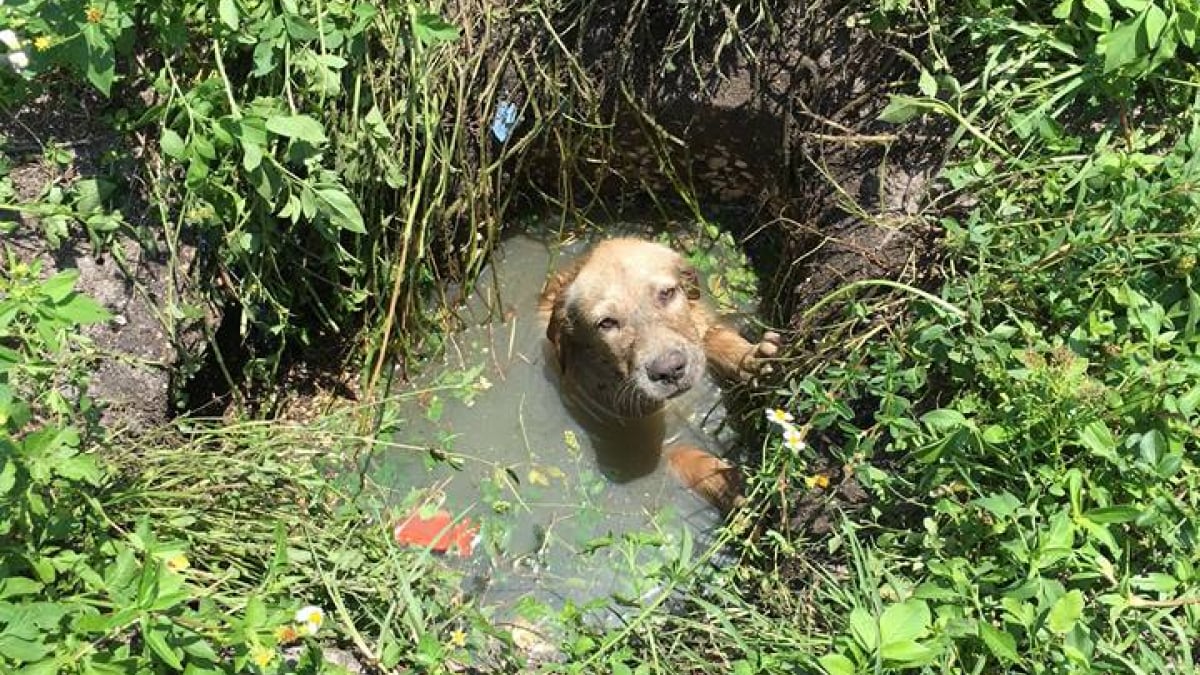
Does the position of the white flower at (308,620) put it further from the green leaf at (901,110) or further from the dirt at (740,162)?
the green leaf at (901,110)

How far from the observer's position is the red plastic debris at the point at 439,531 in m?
3.83

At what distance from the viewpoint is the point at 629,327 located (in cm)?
407

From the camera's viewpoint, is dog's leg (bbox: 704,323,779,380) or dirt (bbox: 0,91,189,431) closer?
dirt (bbox: 0,91,189,431)

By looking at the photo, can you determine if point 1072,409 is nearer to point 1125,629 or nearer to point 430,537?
point 1125,629

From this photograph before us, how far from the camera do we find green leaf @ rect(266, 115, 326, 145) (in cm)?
287

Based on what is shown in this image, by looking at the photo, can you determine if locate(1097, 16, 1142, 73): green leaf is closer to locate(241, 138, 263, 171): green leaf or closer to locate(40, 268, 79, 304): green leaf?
locate(241, 138, 263, 171): green leaf

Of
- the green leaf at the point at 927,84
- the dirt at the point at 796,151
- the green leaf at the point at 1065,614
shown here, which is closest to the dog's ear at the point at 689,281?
the dirt at the point at 796,151

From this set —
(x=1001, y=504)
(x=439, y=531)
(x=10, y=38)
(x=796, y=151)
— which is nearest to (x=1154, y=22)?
(x=796, y=151)

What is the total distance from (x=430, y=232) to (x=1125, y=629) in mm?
2717

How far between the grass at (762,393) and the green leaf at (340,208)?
13 mm

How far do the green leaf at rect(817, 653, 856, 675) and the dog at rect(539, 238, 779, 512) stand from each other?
1409mm

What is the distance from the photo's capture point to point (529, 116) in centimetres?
430

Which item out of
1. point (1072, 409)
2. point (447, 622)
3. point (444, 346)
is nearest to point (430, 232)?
point (444, 346)

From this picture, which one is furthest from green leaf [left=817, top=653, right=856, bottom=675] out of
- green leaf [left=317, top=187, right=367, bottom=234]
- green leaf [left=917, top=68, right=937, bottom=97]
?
green leaf [left=917, top=68, right=937, bottom=97]
